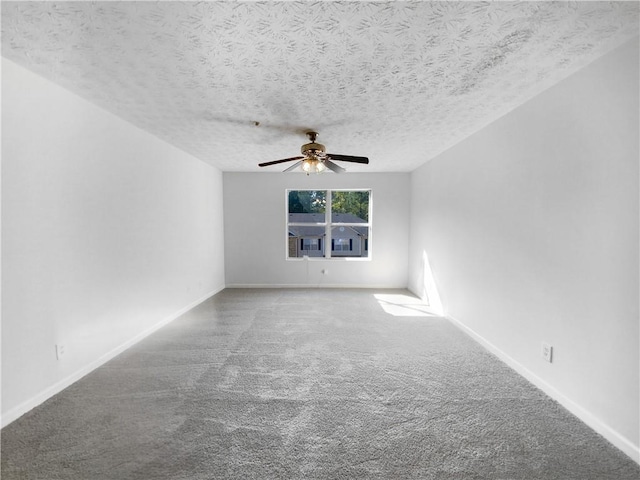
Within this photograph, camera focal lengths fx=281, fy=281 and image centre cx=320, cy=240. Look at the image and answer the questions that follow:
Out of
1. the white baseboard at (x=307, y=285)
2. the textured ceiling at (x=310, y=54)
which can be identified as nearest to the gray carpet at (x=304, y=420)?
the textured ceiling at (x=310, y=54)

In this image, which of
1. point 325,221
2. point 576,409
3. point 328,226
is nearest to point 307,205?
point 325,221

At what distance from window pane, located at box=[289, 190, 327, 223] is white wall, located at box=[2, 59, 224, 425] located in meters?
2.50

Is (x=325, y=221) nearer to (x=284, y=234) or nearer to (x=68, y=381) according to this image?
(x=284, y=234)

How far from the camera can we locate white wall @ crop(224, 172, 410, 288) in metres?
5.49

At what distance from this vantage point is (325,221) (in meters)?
5.70

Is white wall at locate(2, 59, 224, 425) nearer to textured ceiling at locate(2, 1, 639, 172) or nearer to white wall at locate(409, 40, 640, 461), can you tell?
textured ceiling at locate(2, 1, 639, 172)

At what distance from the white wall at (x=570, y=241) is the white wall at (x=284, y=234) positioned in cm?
244

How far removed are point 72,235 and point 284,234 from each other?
141 inches

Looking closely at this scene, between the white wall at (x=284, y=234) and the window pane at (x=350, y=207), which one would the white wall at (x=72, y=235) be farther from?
the window pane at (x=350, y=207)

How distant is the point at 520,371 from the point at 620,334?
93 cm

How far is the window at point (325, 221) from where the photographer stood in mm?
5664

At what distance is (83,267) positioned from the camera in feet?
7.52

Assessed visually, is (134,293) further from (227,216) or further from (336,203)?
(336,203)

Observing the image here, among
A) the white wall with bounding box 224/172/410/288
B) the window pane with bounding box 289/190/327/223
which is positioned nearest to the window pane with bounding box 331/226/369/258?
A: the white wall with bounding box 224/172/410/288
